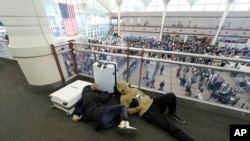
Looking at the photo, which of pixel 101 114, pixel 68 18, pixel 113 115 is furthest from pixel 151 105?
pixel 68 18

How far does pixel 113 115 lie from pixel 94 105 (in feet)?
1.06

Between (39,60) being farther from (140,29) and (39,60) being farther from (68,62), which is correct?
(140,29)

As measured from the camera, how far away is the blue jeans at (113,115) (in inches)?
56.9

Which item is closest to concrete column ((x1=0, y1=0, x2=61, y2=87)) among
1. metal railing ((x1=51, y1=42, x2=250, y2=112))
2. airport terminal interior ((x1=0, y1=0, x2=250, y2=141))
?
airport terminal interior ((x1=0, y1=0, x2=250, y2=141))

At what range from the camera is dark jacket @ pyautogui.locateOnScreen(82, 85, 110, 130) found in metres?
1.48

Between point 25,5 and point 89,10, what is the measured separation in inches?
543

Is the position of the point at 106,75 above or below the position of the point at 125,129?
above

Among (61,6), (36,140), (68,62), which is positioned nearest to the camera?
(36,140)

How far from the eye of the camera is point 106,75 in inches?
79.4

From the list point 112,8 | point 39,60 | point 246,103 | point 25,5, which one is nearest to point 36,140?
point 39,60

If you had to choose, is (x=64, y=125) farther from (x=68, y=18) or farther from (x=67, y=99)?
(x=68, y=18)

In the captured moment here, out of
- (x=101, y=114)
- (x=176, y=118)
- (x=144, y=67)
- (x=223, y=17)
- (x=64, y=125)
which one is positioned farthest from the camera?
(x=223, y=17)

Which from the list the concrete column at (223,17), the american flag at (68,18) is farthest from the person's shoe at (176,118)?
the concrete column at (223,17)

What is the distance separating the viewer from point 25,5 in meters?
1.76
